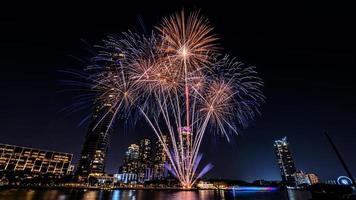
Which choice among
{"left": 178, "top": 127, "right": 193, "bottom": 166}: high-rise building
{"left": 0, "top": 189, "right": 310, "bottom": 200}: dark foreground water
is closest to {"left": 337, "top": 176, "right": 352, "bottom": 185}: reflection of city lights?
{"left": 0, "top": 189, "right": 310, "bottom": 200}: dark foreground water

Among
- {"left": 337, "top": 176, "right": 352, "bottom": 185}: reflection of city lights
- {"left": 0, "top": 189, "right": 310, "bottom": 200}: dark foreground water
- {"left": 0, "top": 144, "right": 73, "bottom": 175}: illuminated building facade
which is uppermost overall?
{"left": 0, "top": 144, "right": 73, "bottom": 175}: illuminated building facade

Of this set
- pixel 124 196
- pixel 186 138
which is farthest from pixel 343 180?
pixel 124 196

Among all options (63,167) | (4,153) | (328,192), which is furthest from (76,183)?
(328,192)

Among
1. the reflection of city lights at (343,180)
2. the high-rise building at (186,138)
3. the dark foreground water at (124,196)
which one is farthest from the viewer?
the dark foreground water at (124,196)

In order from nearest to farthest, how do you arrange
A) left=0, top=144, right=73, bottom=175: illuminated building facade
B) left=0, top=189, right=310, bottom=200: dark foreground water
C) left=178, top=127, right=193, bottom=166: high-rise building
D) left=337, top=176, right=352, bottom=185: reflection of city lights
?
left=178, top=127, right=193, bottom=166: high-rise building → left=337, top=176, right=352, bottom=185: reflection of city lights → left=0, top=189, right=310, bottom=200: dark foreground water → left=0, top=144, right=73, bottom=175: illuminated building facade

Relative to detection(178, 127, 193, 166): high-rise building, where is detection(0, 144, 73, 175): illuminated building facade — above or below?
above

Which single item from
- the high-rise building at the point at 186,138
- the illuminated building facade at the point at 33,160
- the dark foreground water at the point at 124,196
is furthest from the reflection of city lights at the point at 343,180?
the illuminated building facade at the point at 33,160

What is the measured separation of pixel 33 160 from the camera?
571 feet

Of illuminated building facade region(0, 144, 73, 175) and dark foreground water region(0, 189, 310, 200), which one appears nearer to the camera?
dark foreground water region(0, 189, 310, 200)

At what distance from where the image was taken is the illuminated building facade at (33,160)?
16362 centimetres

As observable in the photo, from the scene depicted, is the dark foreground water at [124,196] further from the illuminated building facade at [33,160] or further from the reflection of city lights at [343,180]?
the illuminated building facade at [33,160]

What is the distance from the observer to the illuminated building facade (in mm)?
163625

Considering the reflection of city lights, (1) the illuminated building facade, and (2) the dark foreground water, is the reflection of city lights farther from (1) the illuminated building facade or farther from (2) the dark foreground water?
(1) the illuminated building facade

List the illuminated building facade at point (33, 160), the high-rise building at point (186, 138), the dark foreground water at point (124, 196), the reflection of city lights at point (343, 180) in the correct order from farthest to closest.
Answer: the illuminated building facade at point (33, 160)
the dark foreground water at point (124, 196)
the reflection of city lights at point (343, 180)
the high-rise building at point (186, 138)
